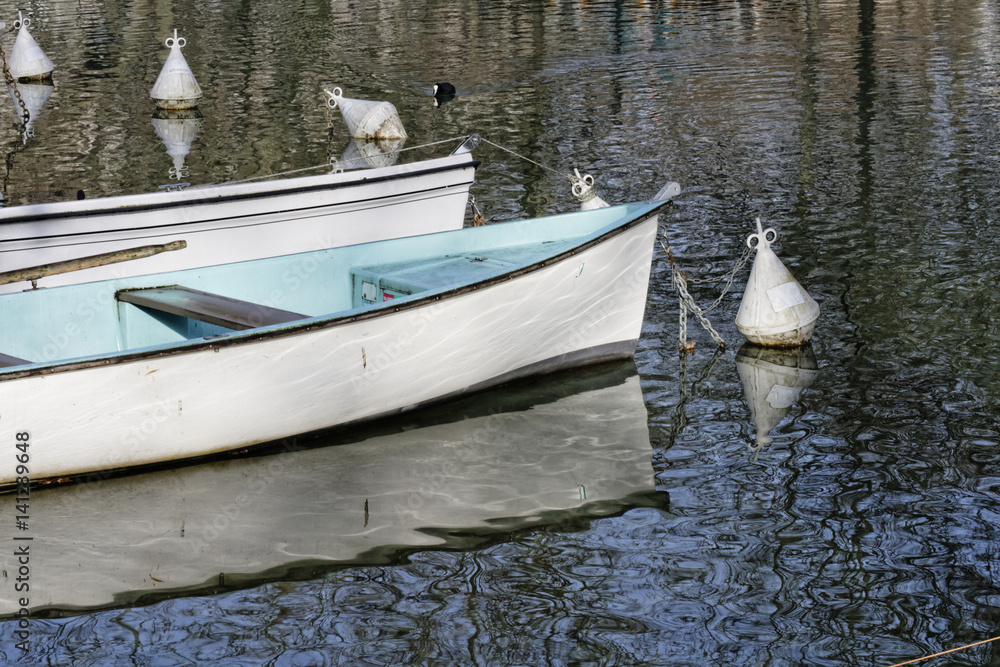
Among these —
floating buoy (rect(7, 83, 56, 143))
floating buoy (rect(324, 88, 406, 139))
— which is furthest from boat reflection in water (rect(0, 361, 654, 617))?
floating buoy (rect(7, 83, 56, 143))

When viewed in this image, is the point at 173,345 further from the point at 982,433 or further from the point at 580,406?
the point at 982,433

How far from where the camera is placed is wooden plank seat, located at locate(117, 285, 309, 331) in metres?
8.28

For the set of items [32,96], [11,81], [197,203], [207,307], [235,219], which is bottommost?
[207,307]

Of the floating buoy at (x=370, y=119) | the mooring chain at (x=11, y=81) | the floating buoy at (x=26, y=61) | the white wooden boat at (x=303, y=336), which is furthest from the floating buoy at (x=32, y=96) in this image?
the white wooden boat at (x=303, y=336)

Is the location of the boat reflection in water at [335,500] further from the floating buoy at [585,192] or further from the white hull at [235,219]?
the floating buoy at [585,192]

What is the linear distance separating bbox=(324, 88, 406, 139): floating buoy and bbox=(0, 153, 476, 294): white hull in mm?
6212

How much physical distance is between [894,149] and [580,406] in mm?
9763

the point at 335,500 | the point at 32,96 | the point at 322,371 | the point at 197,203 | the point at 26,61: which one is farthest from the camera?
the point at 26,61

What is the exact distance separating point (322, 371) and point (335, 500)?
3.11 ft

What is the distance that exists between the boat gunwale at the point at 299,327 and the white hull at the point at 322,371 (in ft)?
0.04

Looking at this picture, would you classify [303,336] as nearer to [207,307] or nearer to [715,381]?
[207,307]

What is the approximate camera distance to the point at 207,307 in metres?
8.51

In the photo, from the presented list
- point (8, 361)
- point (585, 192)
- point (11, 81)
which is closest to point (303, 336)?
point (8, 361)

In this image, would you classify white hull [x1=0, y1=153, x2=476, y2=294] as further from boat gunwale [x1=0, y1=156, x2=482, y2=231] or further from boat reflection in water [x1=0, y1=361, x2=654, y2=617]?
boat reflection in water [x1=0, y1=361, x2=654, y2=617]
